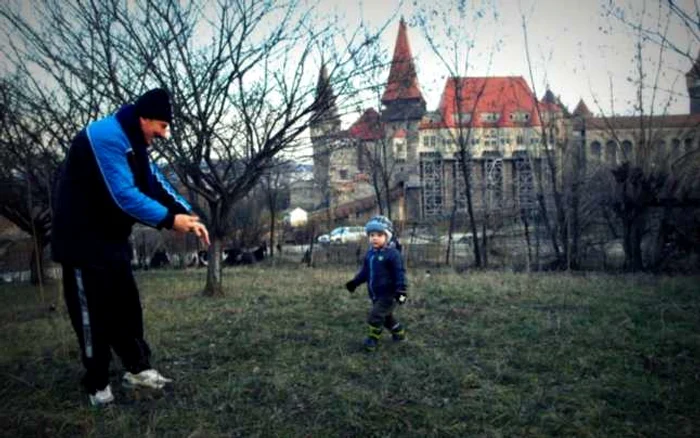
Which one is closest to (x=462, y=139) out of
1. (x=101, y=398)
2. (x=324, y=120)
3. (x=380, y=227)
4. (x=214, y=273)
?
(x=324, y=120)

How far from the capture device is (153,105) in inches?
124

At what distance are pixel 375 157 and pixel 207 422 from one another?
18654 millimetres

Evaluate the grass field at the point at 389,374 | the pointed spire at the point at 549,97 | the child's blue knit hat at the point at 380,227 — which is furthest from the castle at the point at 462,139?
the grass field at the point at 389,374

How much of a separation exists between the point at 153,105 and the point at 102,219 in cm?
81

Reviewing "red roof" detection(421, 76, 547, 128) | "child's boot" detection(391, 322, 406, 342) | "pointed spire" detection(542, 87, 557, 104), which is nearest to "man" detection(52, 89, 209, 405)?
"child's boot" detection(391, 322, 406, 342)

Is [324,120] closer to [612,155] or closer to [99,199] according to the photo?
[99,199]

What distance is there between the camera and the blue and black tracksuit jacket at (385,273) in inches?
177

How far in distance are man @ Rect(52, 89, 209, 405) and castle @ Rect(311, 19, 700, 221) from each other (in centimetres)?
501

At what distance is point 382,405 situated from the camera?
9.54ft

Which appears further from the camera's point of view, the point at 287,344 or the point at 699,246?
the point at 699,246

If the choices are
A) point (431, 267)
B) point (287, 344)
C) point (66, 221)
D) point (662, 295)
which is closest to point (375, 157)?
point (431, 267)

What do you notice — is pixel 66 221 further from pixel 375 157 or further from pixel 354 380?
pixel 375 157

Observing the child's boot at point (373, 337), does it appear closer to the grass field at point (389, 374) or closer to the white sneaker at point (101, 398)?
the grass field at point (389, 374)

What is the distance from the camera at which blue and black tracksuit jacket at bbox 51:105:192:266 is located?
2836 mm
